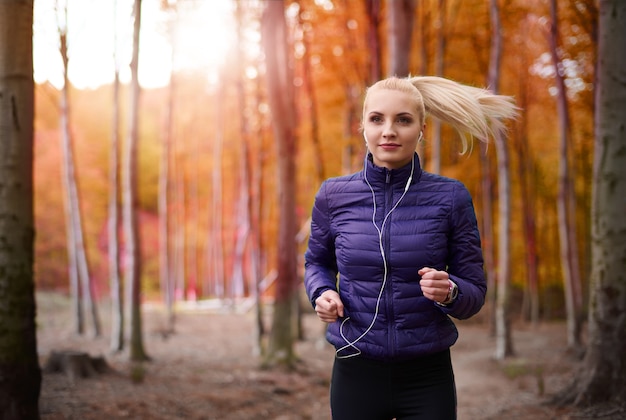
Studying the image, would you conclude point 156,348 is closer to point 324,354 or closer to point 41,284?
point 324,354

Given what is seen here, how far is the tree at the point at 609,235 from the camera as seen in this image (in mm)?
5074

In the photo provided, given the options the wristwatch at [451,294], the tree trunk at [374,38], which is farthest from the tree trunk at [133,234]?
the wristwatch at [451,294]

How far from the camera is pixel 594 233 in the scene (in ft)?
17.4

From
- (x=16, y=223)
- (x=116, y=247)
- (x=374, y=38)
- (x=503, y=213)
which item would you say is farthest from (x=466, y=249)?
(x=116, y=247)

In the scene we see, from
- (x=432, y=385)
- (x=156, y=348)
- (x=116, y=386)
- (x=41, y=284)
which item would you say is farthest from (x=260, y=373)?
(x=41, y=284)

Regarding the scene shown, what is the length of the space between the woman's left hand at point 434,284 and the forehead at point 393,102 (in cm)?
63

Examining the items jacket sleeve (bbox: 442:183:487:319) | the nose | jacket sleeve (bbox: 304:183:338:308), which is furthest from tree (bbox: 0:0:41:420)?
jacket sleeve (bbox: 442:183:487:319)

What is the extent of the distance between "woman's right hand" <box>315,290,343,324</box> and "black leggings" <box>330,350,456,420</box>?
0.72ft

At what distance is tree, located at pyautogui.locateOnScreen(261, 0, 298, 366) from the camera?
371 inches

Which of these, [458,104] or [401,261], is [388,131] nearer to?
[458,104]

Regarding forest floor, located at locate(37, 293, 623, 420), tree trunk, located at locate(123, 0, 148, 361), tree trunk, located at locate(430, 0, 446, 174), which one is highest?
tree trunk, located at locate(430, 0, 446, 174)

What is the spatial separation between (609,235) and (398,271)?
365 centimetres

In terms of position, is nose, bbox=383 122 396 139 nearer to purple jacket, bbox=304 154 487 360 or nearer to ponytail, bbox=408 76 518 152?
purple jacket, bbox=304 154 487 360

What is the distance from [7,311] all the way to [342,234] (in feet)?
9.53
